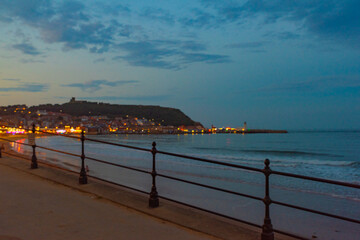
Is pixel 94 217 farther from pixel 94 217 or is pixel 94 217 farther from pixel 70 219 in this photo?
pixel 70 219

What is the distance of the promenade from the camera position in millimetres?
3482

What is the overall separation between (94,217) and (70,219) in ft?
1.03

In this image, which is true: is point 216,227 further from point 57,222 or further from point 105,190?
point 105,190

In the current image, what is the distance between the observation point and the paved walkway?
3432 millimetres

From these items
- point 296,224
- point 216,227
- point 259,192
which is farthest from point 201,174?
point 216,227

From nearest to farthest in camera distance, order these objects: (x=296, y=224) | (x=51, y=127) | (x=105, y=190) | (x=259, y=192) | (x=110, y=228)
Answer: (x=110, y=228)
(x=105, y=190)
(x=296, y=224)
(x=259, y=192)
(x=51, y=127)

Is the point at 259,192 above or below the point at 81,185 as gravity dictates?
below

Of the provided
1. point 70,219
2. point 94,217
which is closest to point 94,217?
point 94,217

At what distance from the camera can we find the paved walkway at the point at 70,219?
3432 millimetres

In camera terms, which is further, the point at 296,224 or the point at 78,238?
the point at 296,224

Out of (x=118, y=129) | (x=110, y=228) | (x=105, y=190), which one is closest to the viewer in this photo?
(x=110, y=228)

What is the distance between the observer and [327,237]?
659cm

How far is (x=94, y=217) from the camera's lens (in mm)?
4023

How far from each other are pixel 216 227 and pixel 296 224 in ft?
15.5
